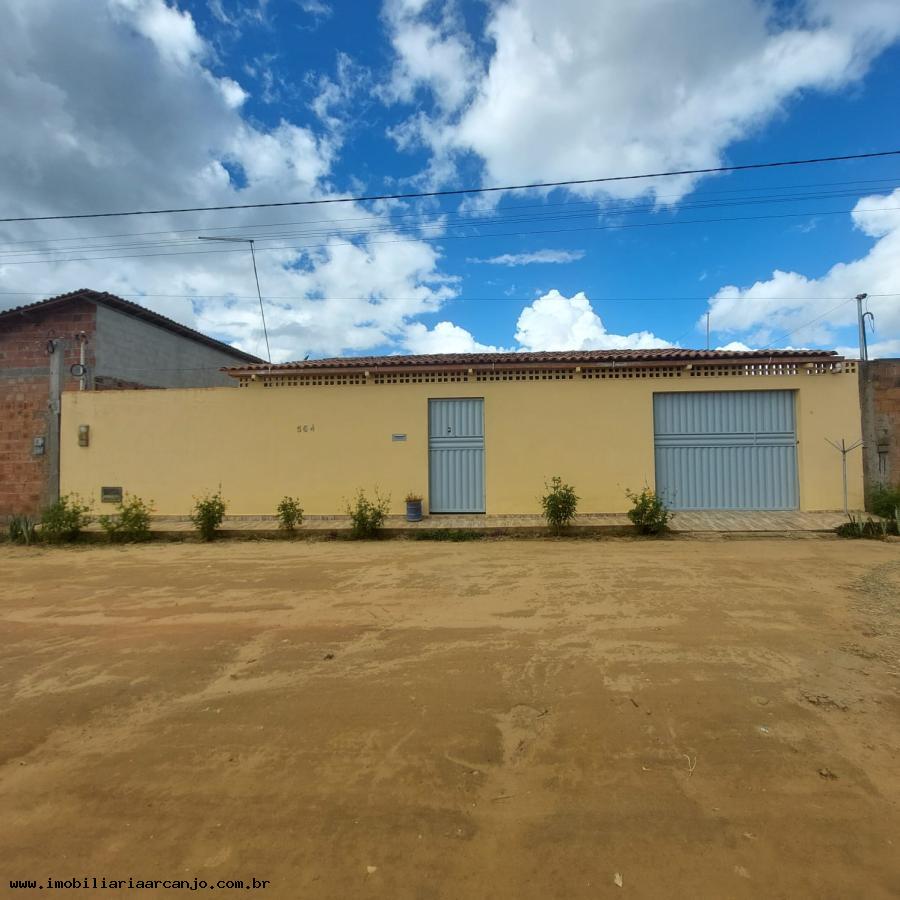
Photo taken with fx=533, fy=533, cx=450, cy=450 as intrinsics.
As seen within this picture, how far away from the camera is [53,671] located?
11.6 ft

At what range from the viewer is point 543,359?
10016mm

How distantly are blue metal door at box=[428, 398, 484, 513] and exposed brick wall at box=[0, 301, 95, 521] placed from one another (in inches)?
311

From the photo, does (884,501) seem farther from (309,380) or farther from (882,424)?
(309,380)

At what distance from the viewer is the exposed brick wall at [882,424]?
9.52 m

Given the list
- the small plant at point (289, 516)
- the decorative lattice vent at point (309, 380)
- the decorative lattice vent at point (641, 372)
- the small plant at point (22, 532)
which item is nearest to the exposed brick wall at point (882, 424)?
the decorative lattice vent at point (641, 372)

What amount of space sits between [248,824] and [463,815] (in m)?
0.82

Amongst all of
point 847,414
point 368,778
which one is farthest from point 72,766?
point 847,414

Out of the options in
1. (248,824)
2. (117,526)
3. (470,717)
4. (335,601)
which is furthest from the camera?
(117,526)

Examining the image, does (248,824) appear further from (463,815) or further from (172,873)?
(463,815)

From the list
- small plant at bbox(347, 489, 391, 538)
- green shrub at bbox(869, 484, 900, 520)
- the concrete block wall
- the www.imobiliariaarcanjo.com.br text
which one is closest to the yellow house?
green shrub at bbox(869, 484, 900, 520)

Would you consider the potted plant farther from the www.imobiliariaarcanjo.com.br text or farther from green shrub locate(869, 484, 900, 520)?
the www.imobiliariaarcanjo.com.br text

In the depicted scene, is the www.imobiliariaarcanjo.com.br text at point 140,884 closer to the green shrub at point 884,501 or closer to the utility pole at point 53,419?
the green shrub at point 884,501

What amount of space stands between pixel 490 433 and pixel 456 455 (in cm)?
78

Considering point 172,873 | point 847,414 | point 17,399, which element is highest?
point 17,399
